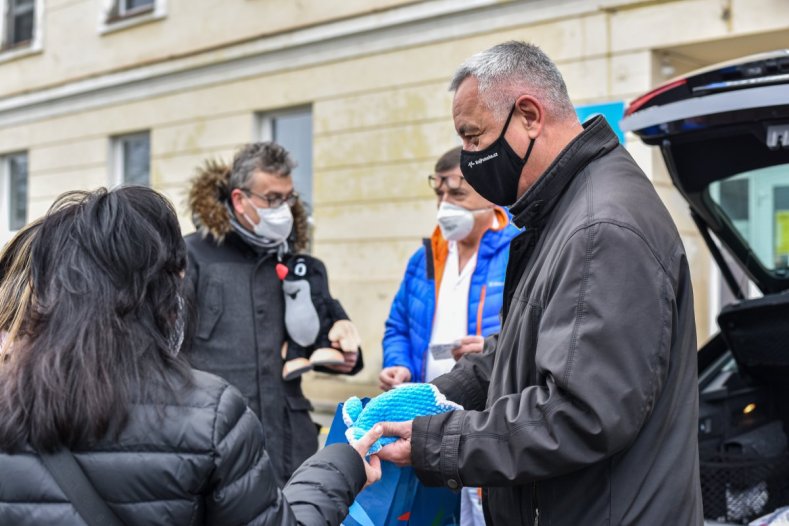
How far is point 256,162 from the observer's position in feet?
12.4

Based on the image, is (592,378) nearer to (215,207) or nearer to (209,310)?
(209,310)

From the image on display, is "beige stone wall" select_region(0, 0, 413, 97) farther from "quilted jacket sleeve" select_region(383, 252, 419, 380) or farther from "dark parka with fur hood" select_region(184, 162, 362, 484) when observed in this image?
"dark parka with fur hood" select_region(184, 162, 362, 484)

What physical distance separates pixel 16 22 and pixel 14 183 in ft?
8.51

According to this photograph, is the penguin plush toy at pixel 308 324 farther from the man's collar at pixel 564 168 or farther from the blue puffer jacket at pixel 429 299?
the man's collar at pixel 564 168

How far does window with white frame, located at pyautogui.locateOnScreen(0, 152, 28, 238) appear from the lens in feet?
47.1

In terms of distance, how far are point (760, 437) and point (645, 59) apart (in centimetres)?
512

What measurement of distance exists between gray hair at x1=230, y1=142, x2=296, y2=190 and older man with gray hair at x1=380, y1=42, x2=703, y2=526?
166cm

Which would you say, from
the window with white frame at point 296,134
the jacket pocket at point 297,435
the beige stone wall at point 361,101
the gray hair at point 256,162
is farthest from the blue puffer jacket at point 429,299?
the window with white frame at point 296,134

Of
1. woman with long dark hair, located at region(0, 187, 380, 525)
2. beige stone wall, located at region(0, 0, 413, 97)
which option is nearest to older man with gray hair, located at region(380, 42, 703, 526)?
woman with long dark hair, located at region(0, 187, 380, 525)

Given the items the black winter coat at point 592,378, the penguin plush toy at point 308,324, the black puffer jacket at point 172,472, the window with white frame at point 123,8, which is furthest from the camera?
the window with white frame at point 123,8

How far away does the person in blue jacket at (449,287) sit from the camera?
3.61 meters

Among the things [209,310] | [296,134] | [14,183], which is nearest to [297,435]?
[209,310]

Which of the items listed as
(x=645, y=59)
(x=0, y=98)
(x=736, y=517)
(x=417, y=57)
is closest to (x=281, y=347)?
(x=736, y=517)

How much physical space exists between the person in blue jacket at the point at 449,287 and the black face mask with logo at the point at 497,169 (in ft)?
3.82
